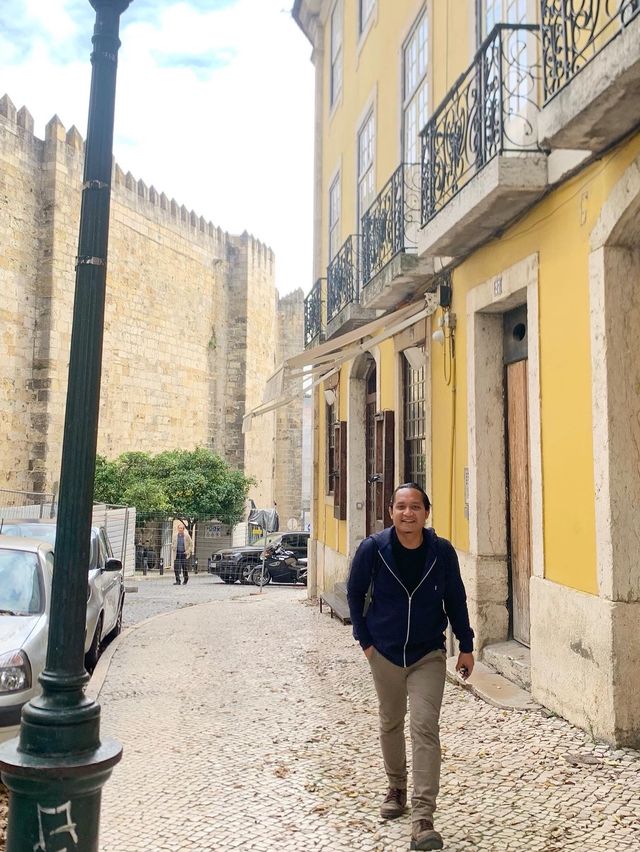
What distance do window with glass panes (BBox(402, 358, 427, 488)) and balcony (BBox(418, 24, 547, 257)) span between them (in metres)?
2.21

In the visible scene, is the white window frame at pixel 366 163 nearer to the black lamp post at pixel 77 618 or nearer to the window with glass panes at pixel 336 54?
the window with glass panes at pixel 336 54

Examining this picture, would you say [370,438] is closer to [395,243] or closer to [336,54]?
[395,243]

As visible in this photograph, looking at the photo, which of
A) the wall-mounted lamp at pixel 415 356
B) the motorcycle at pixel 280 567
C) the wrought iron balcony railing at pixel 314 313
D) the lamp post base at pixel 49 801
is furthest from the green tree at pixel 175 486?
the lamp post base at pixel 49 801

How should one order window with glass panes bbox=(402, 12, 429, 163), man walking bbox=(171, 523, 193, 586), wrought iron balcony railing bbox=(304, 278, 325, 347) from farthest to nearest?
man walking bbox=(171, 523, 193, 586)
wrought iron balcony railing bbox=(304, 278, 325, 347)
window with glass panes bbox=(402, 12, 429, 163)

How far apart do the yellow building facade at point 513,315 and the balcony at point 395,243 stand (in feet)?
0.11

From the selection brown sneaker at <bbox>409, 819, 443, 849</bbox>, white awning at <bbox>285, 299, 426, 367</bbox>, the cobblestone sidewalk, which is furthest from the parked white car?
white awning at <bbox>285, 299, 426, 367</bbox>

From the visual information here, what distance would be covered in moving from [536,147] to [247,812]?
4936 millimetres

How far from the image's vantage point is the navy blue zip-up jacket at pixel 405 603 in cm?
377

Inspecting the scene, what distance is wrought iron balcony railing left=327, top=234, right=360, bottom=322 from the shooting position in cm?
1077

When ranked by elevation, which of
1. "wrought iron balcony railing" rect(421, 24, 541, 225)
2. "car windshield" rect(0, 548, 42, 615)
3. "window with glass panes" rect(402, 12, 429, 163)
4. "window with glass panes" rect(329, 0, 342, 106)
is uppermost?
"window with glass panes" rect(329, 0, 342, 106)

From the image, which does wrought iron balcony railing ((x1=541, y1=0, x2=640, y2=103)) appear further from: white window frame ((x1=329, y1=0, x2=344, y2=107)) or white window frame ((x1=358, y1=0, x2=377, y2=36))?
white window frame ((x1=329, y1=0, x2=344, y2=107))

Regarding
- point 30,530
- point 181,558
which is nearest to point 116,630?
point 30,530

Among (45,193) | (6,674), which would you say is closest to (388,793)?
(6,674)

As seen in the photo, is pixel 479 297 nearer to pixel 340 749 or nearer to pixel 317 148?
pixel 340 749
